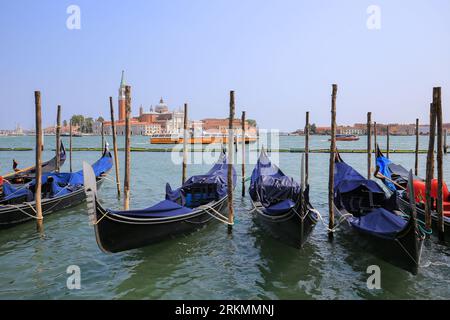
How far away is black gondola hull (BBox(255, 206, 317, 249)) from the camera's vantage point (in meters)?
5.25

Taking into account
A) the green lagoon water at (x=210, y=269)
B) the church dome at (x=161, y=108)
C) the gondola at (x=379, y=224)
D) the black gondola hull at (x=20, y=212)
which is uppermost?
the church dome at (x=161, y=108)

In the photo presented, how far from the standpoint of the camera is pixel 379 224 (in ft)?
16.8

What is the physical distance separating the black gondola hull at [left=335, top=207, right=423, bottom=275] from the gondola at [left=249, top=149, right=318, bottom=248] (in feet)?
3.00

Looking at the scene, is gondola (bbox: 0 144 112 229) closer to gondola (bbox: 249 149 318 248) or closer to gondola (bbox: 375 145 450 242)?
gondola (bbox: 249 149 318 248)

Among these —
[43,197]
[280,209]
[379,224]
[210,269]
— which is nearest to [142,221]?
[210,269]

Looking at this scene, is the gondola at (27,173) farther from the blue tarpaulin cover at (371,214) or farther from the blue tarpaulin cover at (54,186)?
the blue tarpaulin cover at (371,214)

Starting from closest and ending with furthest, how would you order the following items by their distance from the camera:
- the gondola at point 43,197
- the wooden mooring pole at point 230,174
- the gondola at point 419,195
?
the gondola at point 419,195 → the wooden mooring pole at point 230,174 → the gondola at point 43,197

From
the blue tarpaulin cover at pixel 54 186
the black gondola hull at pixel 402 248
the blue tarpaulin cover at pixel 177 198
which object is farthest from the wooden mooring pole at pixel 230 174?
the blue tarpaulin cover at pixel 54 186

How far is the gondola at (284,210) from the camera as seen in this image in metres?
5.23

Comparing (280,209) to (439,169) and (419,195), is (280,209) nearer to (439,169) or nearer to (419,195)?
(439,169)

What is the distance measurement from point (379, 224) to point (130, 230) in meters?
3.48

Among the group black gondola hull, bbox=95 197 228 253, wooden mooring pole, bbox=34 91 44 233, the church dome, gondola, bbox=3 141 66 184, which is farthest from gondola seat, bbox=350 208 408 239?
the church dome

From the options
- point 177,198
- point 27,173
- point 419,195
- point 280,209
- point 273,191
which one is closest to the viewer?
point 280,209
